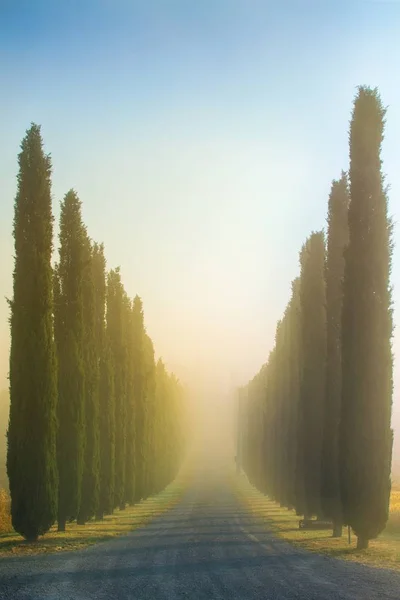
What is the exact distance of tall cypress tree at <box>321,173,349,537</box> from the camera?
91.3 feet

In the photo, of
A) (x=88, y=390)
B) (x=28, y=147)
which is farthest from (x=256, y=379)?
(x=28, y=147)

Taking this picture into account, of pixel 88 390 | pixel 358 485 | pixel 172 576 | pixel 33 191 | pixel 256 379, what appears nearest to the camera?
pixel 172 576

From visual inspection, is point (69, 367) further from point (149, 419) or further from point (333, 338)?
point (149, 419)

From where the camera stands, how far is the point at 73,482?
2770 centimetres

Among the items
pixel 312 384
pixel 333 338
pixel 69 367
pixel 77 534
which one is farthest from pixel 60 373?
pixel 312 384

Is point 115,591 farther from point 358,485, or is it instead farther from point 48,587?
point 358,485

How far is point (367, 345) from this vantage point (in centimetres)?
2269

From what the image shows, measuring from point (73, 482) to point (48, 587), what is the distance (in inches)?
560

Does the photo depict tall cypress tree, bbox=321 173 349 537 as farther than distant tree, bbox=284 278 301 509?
No

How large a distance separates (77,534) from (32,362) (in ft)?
21.8

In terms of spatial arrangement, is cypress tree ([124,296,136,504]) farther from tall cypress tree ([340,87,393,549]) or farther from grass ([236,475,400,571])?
tall cypress tree ([340,87,393,549])

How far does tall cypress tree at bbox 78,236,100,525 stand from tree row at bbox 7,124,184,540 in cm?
4

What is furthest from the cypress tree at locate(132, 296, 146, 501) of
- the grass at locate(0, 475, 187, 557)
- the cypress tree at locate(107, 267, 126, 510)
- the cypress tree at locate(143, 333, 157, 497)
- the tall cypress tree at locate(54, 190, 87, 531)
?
the tall cypress tree at locate(54, 190, 87, 531)

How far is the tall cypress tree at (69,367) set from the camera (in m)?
27.7
